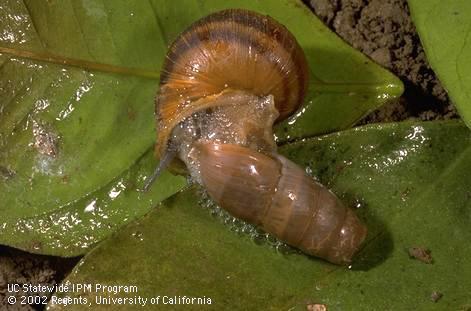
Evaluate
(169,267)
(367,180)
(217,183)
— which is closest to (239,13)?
(217,183)

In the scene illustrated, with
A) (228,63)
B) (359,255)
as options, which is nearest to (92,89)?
(228,63)

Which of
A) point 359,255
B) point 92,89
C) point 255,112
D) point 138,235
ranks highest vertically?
point 92,89

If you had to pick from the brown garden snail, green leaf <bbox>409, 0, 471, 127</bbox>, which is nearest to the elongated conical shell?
the brown garden snail

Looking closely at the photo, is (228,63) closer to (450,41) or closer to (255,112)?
(255,112)

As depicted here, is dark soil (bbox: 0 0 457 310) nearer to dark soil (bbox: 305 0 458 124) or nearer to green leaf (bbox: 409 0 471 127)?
dark soil (bbox: 305 0 458 124)

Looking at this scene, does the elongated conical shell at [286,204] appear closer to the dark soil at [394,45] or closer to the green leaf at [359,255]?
the green leaf at [359,255]

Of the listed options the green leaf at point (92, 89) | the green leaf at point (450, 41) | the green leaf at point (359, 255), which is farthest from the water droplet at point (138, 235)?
the green leaf at point (450, 41)
